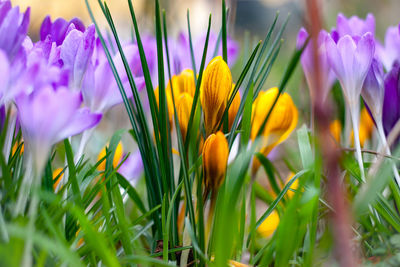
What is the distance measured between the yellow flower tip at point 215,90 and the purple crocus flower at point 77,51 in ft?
0.40

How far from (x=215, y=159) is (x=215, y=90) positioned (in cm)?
8

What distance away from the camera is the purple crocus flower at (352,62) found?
0.53 m

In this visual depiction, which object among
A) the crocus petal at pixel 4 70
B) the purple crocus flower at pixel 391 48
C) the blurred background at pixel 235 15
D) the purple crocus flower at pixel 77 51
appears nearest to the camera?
the crocus petal at pixel 4 70

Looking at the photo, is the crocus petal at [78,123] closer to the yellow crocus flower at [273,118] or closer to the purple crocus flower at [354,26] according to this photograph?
the yellow crocus flower at [273,118]

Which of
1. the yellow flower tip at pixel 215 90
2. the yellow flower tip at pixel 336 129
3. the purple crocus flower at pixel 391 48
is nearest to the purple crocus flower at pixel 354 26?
the purple crocus flower at pixel 391 48

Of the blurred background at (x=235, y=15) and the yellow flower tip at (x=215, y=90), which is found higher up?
the blurred background at (x=235, y=15)

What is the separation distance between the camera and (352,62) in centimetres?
54

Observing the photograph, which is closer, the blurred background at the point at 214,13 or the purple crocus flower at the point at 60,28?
the purple crocus flower at the point at 60,28

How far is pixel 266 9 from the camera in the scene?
11.9 feet

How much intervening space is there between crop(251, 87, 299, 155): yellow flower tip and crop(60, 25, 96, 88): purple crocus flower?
23 cm

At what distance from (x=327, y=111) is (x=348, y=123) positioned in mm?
451

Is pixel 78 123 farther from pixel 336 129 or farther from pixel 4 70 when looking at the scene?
pixel 336 129

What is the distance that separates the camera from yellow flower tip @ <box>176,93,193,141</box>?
0.54m

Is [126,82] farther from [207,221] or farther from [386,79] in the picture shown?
[386,79]
